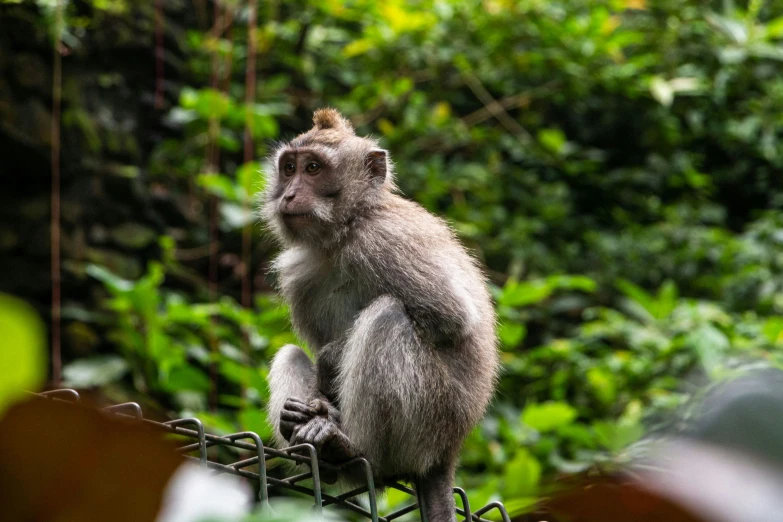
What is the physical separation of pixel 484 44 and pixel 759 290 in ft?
13.7

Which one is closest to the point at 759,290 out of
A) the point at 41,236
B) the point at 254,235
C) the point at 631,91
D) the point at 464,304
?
the point at 631,91

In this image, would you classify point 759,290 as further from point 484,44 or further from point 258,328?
point 258,328

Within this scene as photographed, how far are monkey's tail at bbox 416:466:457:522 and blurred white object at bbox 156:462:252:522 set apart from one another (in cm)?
278

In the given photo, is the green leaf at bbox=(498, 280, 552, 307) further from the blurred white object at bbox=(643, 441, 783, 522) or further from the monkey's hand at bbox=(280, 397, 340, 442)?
the blurred white object at bbox=(643, 441, 783, 522)

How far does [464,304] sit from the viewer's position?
4.07m

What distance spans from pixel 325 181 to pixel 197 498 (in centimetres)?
390

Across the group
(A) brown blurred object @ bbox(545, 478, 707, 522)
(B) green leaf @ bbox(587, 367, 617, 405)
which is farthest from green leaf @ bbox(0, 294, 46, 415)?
(B) green leaf @ bbox(587, 367, 617, 405)

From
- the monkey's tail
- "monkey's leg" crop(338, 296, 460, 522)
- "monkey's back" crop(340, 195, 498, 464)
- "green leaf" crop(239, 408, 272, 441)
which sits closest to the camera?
the monkey's tail

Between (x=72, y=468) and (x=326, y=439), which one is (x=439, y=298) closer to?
(x=326, y=439)

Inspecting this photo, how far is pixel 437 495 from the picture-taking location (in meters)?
3.70

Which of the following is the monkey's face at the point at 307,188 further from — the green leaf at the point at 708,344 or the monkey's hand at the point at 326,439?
the green leaf at the point at 708,344

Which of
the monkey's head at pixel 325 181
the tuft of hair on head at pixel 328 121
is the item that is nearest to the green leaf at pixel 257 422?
the monkey's head at pixel 325 181

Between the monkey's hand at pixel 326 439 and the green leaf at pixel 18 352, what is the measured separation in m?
3.09

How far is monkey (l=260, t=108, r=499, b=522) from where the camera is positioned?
380 centimetres
